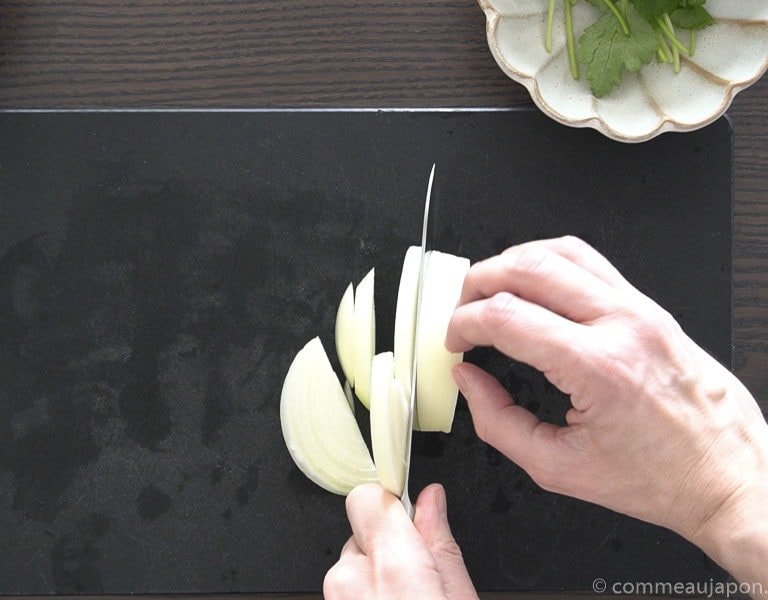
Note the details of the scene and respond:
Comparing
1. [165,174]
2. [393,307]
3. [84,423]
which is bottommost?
[84,423]

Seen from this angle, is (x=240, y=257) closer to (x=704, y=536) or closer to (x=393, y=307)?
(x=393, y=307)

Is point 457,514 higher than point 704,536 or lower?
lower

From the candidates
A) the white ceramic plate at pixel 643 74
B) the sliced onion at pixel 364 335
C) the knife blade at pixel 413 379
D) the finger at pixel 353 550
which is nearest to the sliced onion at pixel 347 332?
the sliced onion at pixel 364 335

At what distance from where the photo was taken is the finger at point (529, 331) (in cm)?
88

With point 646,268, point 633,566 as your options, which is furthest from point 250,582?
point 646,268

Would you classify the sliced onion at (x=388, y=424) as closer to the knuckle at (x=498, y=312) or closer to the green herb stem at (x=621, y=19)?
the knuckle at (x=498, y=312)

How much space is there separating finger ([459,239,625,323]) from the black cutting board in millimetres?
273

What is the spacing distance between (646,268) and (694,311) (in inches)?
3.6

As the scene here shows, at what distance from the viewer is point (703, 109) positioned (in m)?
1.13

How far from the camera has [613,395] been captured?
90 cm

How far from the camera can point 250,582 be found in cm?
119

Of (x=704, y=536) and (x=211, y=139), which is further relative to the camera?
(x=211, y=139)

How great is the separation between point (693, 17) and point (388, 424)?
652 millimetres

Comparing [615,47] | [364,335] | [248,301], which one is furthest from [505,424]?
[615,47]
